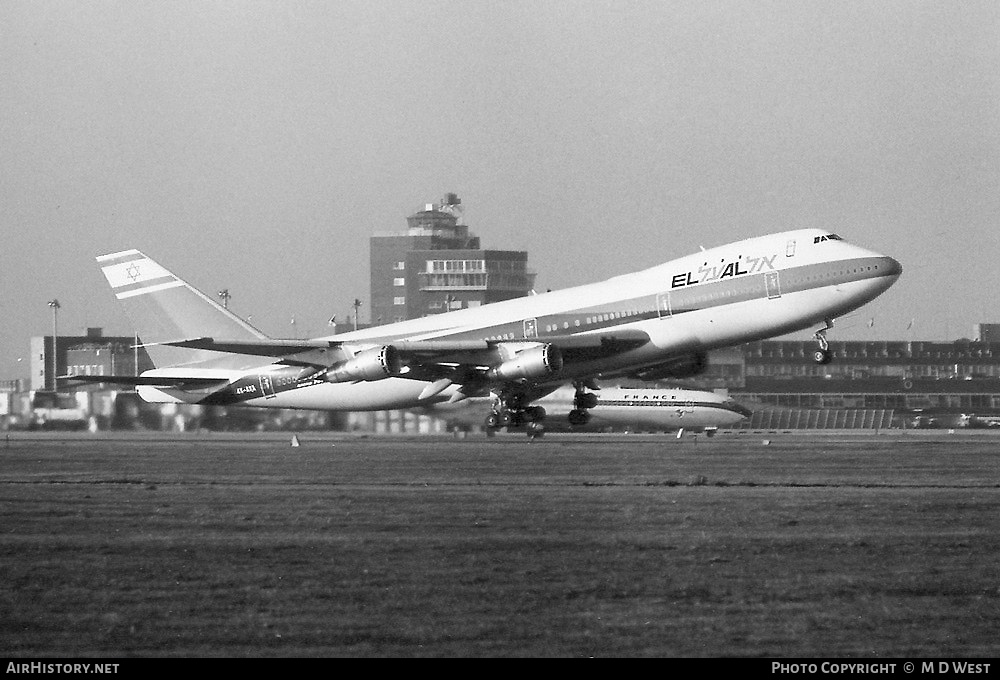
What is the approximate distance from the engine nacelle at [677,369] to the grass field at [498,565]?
14.6 meters

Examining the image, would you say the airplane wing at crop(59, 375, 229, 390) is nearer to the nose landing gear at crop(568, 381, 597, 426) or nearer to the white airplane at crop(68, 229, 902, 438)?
the white airplane at crop(68, 229, 902, 438)

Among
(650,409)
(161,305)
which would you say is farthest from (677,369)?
(650,409)

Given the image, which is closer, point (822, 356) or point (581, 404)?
point (822, 356)

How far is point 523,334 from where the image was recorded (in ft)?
161

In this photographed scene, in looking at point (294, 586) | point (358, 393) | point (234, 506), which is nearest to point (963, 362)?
point (358, 393)

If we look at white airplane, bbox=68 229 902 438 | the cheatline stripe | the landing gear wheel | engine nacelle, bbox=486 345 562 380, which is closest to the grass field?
white airplane, bbox=68 229 902 438

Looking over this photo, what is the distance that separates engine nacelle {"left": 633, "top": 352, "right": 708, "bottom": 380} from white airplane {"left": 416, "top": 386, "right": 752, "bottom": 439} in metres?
16.3

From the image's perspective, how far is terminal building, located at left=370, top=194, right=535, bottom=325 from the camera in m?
154

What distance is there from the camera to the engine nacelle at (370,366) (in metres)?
47.2

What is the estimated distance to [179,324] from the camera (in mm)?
56094

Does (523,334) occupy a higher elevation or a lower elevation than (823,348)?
higher

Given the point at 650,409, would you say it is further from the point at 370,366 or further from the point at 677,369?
the point at 370,366

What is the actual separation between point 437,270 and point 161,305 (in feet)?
327
